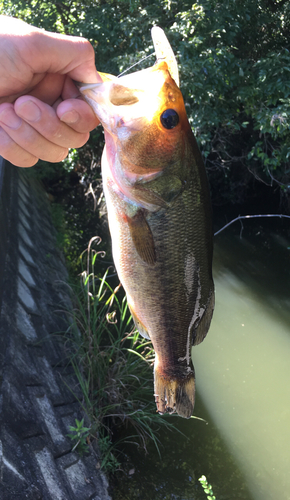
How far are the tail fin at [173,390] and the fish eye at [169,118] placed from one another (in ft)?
3.42

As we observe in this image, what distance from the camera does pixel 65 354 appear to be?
360cm

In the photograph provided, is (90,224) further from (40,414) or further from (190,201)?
(190,201)

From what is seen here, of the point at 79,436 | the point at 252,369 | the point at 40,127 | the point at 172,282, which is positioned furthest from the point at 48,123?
the point at 252,369

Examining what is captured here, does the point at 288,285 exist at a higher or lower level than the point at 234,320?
lower

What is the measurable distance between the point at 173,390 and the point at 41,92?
4.55ft

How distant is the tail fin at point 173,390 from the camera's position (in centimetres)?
166

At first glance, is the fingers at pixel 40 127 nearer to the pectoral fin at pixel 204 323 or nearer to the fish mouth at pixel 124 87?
the fish mouth at pixel 124 87

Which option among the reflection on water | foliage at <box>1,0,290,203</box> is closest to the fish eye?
the reflection on water

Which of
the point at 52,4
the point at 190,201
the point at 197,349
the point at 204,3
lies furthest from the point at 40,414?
the point at 52,4

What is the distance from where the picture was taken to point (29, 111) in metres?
1.36

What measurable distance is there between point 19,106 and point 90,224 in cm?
706

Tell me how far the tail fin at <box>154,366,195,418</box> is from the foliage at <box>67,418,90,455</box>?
1400 millimetres

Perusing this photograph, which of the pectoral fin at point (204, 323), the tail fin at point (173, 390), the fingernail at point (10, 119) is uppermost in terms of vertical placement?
the fingernail at point (10, 119)

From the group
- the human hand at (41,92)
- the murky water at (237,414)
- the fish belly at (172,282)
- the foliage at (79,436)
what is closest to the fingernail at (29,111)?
the human hand at (41,92)
